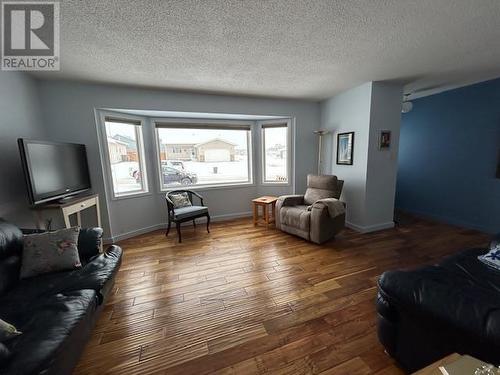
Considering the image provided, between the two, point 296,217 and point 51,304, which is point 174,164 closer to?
point 296,217

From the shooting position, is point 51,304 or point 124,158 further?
point 124,158

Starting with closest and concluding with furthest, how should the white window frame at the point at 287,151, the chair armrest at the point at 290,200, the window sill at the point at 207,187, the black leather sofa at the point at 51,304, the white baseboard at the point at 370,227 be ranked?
the black leather sofa at the point at 51,304 → the white baseboard at the point at 370,227 → the chair armrest at the point at 290,200 → the window sill at the point at 207,187 → the white window frame at the point at 287,151

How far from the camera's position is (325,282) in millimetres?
2078

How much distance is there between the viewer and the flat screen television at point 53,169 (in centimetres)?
197

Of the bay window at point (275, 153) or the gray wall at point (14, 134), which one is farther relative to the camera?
the bay window at point (275, 153)

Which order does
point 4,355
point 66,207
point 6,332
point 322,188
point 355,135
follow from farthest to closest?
point 322,188 → point 355,135 → point 66,207 → point 6,332 → point 4,355

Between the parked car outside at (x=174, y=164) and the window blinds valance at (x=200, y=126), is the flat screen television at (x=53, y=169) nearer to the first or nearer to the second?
the parked car outside at (x=174, y=164)

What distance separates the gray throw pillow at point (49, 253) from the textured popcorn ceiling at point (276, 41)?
176 centimetres

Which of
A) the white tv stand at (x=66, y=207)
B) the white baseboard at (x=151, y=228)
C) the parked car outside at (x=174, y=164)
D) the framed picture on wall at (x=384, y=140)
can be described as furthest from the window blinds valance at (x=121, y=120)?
the framed picture on wall at (x=384, y=140)

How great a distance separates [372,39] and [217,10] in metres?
1.45

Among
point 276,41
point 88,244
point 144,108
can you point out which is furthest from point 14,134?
point 276,41

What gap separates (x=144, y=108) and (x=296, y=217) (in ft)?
9.64

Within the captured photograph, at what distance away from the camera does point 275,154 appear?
4363 mm

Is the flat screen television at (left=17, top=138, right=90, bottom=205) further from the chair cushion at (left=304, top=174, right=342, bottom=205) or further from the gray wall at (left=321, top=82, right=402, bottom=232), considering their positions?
the gray wall at (left=321, top=82, right=402, bottom=232)
